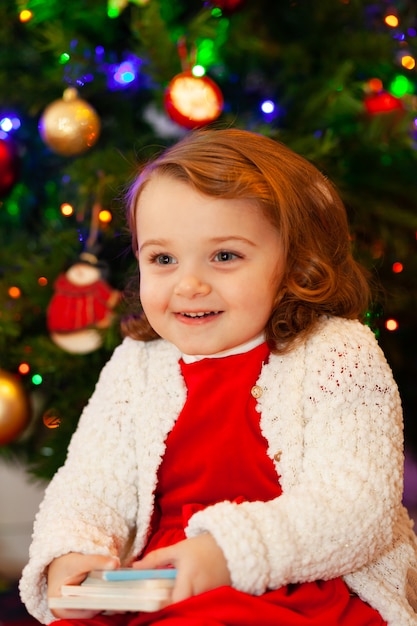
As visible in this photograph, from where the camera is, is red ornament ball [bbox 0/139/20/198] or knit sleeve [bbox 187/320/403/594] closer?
knit sleeve [bbox 187/320/403/594]

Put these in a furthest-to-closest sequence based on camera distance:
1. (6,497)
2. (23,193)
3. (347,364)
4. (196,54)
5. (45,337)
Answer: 1. (6,497)
2. (23,193)
3. (45,337)
4. (196,54)
5. (347,364)

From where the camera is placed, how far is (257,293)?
0.99 m

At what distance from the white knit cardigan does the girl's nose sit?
14 centimetres

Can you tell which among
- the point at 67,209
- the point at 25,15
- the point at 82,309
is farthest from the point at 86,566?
the point at 25,15

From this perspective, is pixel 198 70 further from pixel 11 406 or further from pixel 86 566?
pixel 86 566

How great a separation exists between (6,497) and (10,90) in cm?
109

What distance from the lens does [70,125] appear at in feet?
4.91

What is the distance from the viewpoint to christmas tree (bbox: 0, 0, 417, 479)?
1.52 meters

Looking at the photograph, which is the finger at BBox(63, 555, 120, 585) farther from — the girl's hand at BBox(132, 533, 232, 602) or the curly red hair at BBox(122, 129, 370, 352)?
the curly red hair at BBox(122, 129, 370, 352)

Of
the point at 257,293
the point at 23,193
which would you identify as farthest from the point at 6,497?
the point at 257,293

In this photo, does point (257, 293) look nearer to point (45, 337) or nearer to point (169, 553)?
point (169, 553)

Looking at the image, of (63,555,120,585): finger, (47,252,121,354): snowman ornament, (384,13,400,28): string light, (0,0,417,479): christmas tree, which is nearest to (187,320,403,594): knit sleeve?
(63,555,120,585): finger

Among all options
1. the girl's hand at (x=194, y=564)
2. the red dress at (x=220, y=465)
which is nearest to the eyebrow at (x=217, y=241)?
the red dress at (x=220, y=465)

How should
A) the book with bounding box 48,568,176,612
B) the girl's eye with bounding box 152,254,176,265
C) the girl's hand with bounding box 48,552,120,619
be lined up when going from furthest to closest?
the girl's eye with bounding box 152,254,176,265
the girl's hand with bounding box 48,552,120,619
the book with bounding box 48,568,176,612
